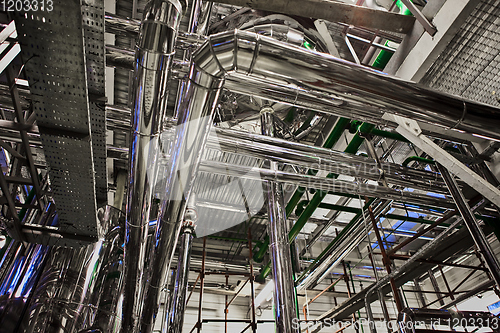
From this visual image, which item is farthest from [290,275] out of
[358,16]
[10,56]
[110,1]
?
[110,1]

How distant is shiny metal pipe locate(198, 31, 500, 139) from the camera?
6.41 feet

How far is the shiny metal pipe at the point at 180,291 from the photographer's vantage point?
4.04 m

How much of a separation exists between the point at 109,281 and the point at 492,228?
4875mm

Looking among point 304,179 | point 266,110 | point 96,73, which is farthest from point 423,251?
point 96,73

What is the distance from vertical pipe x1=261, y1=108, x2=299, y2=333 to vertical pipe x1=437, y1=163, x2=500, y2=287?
1952 millimetres

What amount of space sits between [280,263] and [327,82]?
2.23 meters

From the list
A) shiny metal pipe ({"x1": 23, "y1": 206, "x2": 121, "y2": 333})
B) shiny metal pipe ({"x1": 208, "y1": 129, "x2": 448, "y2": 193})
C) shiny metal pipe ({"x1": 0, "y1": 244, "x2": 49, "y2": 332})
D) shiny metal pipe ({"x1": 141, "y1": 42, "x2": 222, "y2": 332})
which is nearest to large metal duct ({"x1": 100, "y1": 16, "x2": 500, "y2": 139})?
shiny metal pipe ({"x1": 141, "y1": 42, "x2": 222, "y2": 332})

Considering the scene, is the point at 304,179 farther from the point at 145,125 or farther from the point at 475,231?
the point at 145,125

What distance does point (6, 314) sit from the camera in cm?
223

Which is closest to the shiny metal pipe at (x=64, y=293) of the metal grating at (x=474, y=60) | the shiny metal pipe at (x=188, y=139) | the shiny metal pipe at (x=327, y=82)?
the shiny metal pipe at (x=188, y=139)

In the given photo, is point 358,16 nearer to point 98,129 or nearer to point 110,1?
point 98,129

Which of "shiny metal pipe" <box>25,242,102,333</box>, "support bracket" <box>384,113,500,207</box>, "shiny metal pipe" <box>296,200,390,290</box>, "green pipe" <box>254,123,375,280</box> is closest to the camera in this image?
"shiny metal pipe" <box>25,242,102,333</box>

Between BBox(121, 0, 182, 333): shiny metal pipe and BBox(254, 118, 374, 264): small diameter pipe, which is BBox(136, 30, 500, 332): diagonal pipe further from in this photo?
BBox(254, 118, 374, 264): small diameter pipe

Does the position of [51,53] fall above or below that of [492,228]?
below
